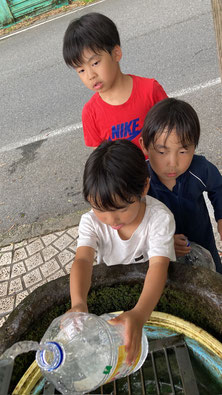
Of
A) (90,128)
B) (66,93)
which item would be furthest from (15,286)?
(66,93)

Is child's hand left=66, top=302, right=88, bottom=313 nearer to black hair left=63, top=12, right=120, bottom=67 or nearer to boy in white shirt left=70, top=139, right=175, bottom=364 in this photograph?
boy in white shirt left=70, top=139, right=175, bottom=364

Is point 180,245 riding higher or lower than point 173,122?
lower

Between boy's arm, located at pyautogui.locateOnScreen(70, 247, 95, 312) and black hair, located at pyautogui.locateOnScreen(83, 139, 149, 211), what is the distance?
11.3 inches

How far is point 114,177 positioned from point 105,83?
829 millimetres

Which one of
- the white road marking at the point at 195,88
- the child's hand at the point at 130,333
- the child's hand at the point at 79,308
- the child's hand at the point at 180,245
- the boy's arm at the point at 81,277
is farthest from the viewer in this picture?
the white road marking at the point at 195,88

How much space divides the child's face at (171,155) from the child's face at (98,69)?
0.56 meters

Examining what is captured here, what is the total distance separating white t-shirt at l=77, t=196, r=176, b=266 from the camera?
1.52m

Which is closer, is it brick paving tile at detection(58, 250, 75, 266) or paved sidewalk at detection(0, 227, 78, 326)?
paved sidewalk at detection(0, 227, 78, 326)

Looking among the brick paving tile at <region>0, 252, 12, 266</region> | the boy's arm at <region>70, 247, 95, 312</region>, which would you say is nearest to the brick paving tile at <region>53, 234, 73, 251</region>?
the brick paving tile at <region>0, 252, 12, 266</region>

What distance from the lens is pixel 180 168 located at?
1650mm

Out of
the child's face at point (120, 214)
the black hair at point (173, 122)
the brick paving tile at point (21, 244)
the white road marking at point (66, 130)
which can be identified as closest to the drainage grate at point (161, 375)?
the child's face at point (120, 214)

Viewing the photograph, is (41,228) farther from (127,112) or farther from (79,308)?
(79,308)

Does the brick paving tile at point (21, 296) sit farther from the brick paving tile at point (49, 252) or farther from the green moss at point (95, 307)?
the green moss at point (95, 307)

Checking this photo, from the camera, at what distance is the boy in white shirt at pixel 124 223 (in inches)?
54.7
